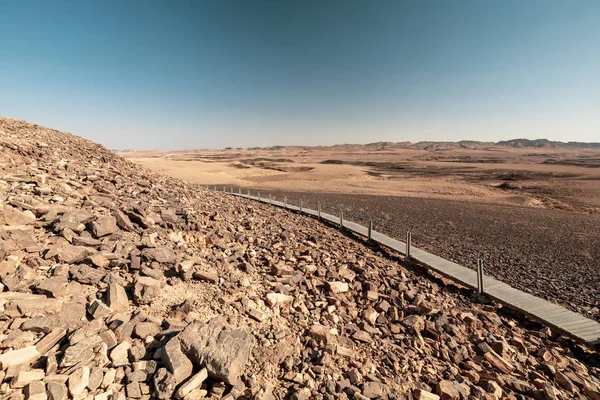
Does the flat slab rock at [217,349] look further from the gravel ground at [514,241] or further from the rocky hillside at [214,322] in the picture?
the gravel ground at [514,241]

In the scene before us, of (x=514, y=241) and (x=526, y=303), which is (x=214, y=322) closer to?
(x=526, y=303)

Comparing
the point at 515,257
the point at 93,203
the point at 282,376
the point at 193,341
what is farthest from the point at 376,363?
the point at 515,257

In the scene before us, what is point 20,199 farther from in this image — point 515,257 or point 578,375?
point 515,257

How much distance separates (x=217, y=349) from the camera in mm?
4113

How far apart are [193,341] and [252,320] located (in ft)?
4.96

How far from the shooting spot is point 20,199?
6.76 meters

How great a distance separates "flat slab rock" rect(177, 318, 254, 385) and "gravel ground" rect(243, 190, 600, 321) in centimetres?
945

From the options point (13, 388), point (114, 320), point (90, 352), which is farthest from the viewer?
point (114, 320)

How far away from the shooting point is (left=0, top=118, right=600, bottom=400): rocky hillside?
3.85 metres

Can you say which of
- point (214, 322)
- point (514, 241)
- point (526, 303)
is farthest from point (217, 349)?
point (514, 241)

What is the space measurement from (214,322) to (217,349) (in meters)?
0.60

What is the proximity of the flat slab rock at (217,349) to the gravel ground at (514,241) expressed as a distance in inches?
372

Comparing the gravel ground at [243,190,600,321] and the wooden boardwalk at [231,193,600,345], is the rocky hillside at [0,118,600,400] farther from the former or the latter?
the gravel ground at [243,190,600,321]

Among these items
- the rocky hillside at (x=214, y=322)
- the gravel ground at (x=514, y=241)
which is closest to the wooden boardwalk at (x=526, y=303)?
the rocky hillside at (x=214, y=322)
